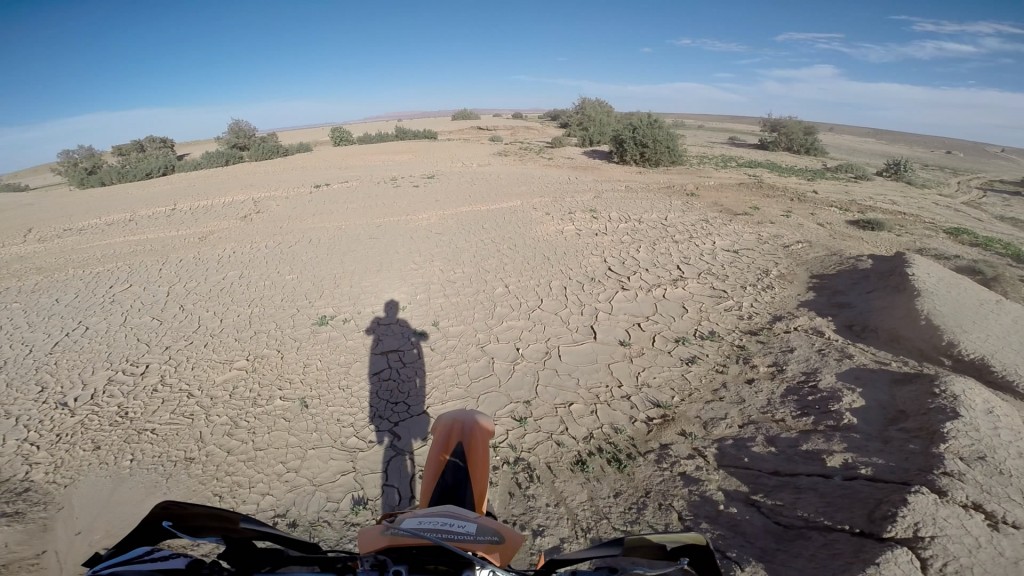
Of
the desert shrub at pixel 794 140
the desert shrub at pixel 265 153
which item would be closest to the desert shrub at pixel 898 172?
the desert shrub at pixel 794 140

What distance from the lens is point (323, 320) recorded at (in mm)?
5578

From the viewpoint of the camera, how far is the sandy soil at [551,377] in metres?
2.75

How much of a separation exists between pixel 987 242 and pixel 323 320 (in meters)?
10.5

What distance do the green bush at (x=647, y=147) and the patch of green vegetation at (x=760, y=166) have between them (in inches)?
34.7

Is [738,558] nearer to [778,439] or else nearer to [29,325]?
[778,439]

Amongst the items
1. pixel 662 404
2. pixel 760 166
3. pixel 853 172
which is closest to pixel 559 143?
pixel 760 166

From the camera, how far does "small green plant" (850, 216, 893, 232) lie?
7887mm

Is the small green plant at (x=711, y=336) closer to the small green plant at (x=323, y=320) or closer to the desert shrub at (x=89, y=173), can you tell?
the small green plant at (x=323, y=320)

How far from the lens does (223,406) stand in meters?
4.36

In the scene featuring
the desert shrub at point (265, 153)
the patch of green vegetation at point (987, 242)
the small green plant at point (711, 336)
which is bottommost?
the small green plant at point (711, 336)

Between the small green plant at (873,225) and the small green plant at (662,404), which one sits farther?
the small green plant at (873,225)

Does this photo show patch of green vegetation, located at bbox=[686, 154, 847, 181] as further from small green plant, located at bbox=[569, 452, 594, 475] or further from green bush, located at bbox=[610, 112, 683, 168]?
small green plant, located at bbox=[569, 452, 594, 475]

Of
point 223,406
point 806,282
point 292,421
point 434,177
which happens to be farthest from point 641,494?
point 434,177

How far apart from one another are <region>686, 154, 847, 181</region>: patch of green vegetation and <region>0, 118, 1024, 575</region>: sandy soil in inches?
176
